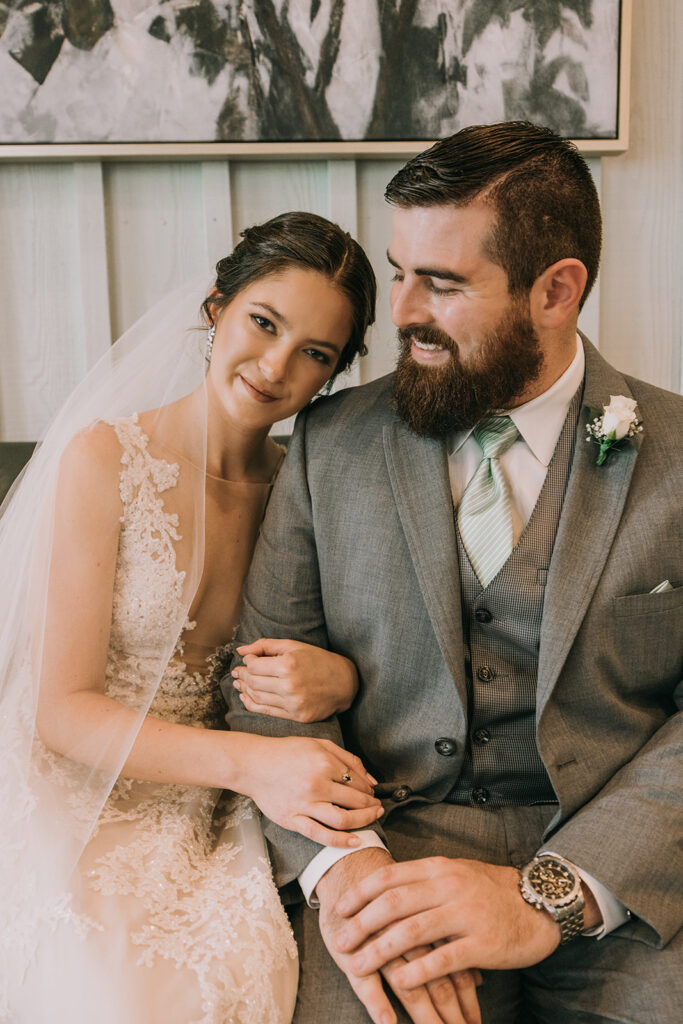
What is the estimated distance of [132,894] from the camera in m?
1.40

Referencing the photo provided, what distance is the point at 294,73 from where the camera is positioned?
2266mm

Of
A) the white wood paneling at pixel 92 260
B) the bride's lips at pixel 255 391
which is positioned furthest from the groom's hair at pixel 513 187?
the white wood paneling at pixel 92 260

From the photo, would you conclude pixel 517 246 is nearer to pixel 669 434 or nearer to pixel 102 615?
pixel 669 434

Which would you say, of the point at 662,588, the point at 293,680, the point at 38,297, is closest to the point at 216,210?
the point at 38,297

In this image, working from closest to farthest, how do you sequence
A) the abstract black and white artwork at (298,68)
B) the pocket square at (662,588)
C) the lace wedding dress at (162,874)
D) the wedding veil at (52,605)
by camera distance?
the lace wedding dress at (162,874) → the wedding veil at (52,605) → the pocket square at (662,588) → the abstract black and white artwork at (298,68)

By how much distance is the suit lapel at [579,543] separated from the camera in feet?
4.80

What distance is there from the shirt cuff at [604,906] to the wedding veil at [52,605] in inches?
30.2

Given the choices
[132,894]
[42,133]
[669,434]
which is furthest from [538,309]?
[42,133]

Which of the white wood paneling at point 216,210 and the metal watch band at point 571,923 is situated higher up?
the white wood paneling at point 216,210

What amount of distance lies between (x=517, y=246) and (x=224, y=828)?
1.17 meters

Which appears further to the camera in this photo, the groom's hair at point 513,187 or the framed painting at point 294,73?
the framed painting at point 294,73

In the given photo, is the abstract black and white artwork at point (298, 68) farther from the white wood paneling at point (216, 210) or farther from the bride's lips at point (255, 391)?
the bride's lips at point (255, 391)

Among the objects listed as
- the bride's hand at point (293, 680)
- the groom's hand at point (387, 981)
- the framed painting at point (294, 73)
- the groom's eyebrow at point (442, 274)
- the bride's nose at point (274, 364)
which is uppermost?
the framed painting at point (294, 73)

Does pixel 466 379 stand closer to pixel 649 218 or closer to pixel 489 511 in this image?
pixel 489 511
